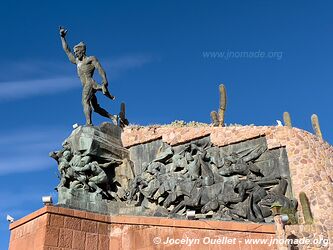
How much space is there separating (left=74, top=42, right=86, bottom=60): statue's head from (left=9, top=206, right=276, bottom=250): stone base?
6.29 metres

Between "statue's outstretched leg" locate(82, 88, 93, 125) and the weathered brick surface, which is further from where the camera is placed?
"statue's outstretched leg" locate(82, 88, 93, 125)

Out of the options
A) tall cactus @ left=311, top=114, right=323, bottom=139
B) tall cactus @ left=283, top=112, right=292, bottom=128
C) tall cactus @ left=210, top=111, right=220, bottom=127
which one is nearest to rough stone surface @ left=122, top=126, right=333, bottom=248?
tall cactus @ left=283, top=112, right=292, bottom=128

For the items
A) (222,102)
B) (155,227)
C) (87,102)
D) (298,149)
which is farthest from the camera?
(222,102)

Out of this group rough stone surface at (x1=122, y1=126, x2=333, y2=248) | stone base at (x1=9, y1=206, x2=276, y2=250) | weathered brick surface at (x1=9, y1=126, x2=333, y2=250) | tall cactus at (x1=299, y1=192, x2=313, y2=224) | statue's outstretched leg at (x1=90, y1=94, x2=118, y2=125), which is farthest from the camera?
statue's outstretched leg at (x1=90, y1=94, x2=118, y2=125)

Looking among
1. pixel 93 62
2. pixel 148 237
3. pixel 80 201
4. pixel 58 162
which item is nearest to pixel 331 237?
pixel 148 237

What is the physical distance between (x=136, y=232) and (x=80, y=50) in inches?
275

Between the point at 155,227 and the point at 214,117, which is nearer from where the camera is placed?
the point at 155,227

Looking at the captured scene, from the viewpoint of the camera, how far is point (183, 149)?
15406 mm

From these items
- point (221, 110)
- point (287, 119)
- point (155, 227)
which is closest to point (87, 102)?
point (155, 227)

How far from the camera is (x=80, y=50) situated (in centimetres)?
1552

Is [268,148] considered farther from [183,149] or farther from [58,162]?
[58,162]

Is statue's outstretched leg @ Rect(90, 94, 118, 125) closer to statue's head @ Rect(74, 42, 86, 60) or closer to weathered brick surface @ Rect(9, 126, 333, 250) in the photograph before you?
statue's head @ Rect(74, 42, 86, 60)

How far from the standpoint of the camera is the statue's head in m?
15.5

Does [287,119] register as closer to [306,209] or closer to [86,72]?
[306,209]
